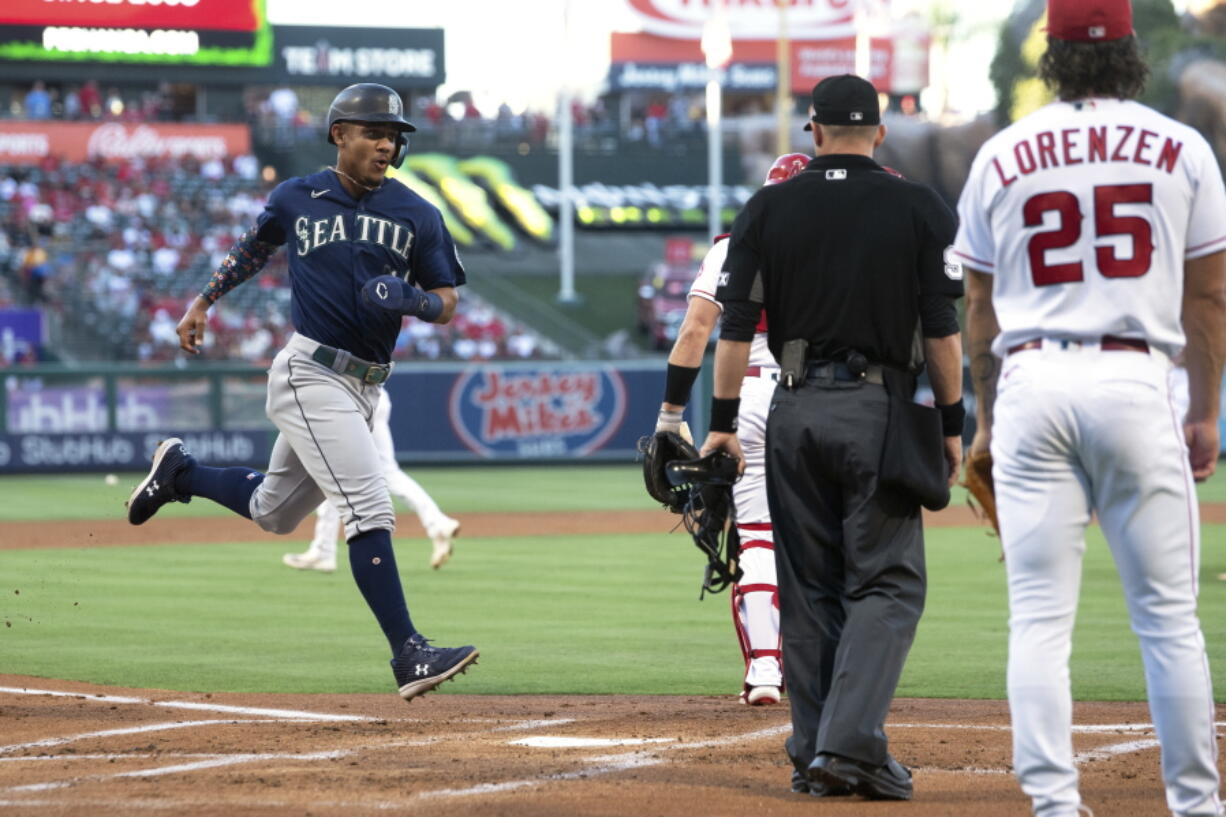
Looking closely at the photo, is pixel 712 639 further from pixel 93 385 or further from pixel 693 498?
pixel 93 385

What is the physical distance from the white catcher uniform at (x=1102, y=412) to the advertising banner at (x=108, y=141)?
40612 mm

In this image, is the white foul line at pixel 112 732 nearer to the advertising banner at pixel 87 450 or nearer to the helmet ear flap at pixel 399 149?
the helmet ear flap at pixel 399 149

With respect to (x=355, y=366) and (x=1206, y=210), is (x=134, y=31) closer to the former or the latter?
(x=355, y=366)

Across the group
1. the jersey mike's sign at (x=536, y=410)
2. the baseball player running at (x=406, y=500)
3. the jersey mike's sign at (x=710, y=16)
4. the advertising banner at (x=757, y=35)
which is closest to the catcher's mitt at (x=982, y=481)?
the baseball player running at (x=406, y=500)

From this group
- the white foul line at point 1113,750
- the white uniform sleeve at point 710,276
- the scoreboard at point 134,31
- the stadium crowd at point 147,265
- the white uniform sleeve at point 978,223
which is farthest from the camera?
the scoreboard at point 134,31

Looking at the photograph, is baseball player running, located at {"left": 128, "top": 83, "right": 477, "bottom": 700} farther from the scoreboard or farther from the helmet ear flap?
the scoreboard

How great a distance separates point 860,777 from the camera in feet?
16.5

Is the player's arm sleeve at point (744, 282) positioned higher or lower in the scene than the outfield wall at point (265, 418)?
higher

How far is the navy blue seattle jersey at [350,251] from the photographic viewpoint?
6578 millimetres

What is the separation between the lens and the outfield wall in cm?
2547

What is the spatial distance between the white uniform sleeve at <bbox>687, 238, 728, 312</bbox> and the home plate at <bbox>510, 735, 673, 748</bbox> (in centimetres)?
151

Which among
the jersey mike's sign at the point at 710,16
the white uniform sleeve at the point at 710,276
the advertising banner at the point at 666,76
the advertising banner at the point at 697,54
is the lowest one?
the white uniform sleeve at the point at 710,276

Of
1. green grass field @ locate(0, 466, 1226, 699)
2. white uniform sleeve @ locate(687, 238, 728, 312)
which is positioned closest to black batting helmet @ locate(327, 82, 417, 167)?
white uniform sleeve @ locate(687, 238, 728, 312)

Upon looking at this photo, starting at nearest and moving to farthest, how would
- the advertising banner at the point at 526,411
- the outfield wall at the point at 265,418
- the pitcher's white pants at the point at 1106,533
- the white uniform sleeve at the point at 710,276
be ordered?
1. the pitcher's white pants at the point at 1106,533
2. the white uniform sleeve at the point at 710,276
3. the outfield wall at the point at 265,418
4. the advertising banner at the point at 526,411
